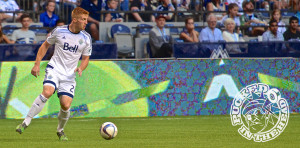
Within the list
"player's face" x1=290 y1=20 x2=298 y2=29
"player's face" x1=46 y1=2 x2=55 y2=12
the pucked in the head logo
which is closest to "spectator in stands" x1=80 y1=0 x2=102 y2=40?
"player's face" x1=46 y1=2 x2=55 y2=12

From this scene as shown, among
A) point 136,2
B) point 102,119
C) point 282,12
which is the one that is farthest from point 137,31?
point 282,12

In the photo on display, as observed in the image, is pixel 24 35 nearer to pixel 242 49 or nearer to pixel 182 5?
pixel 242 49

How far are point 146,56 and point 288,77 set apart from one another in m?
3.57

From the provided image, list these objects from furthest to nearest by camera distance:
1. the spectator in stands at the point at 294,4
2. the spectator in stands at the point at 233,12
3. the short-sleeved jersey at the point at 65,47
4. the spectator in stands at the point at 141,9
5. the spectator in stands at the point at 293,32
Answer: the spectator in stands at the point at 294,4 → the spectator in stands at the point at 141,9 → the spectator in stands at the point at 233,12 → the spectator in stands at the point at 293,32 → the short-sleeved jersey at the point at 65,47

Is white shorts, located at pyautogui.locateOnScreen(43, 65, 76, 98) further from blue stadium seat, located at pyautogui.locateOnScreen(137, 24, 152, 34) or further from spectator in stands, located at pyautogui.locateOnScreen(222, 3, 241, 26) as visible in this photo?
spectator in stands, located at pyautogui.locateOnScreen(222, 3, 241, 26)

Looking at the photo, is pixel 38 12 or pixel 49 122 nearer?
pixel 49 122

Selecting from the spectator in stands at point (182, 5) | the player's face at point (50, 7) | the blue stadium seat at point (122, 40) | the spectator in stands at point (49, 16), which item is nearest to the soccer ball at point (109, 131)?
the blue stadium seat at point (122, 40)

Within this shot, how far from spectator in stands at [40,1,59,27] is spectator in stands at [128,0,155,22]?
8.20 feet

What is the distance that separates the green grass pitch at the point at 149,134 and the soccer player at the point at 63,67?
0.47m

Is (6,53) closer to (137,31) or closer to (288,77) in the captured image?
(137,31)

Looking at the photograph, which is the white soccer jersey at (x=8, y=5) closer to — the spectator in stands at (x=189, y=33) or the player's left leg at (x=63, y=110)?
the spectator in stands at (x=189, y=33)

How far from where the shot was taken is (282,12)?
22.7 meters

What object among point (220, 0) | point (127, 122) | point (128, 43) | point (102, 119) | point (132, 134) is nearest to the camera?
point (132, 134)

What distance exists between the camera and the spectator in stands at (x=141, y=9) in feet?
64.3
